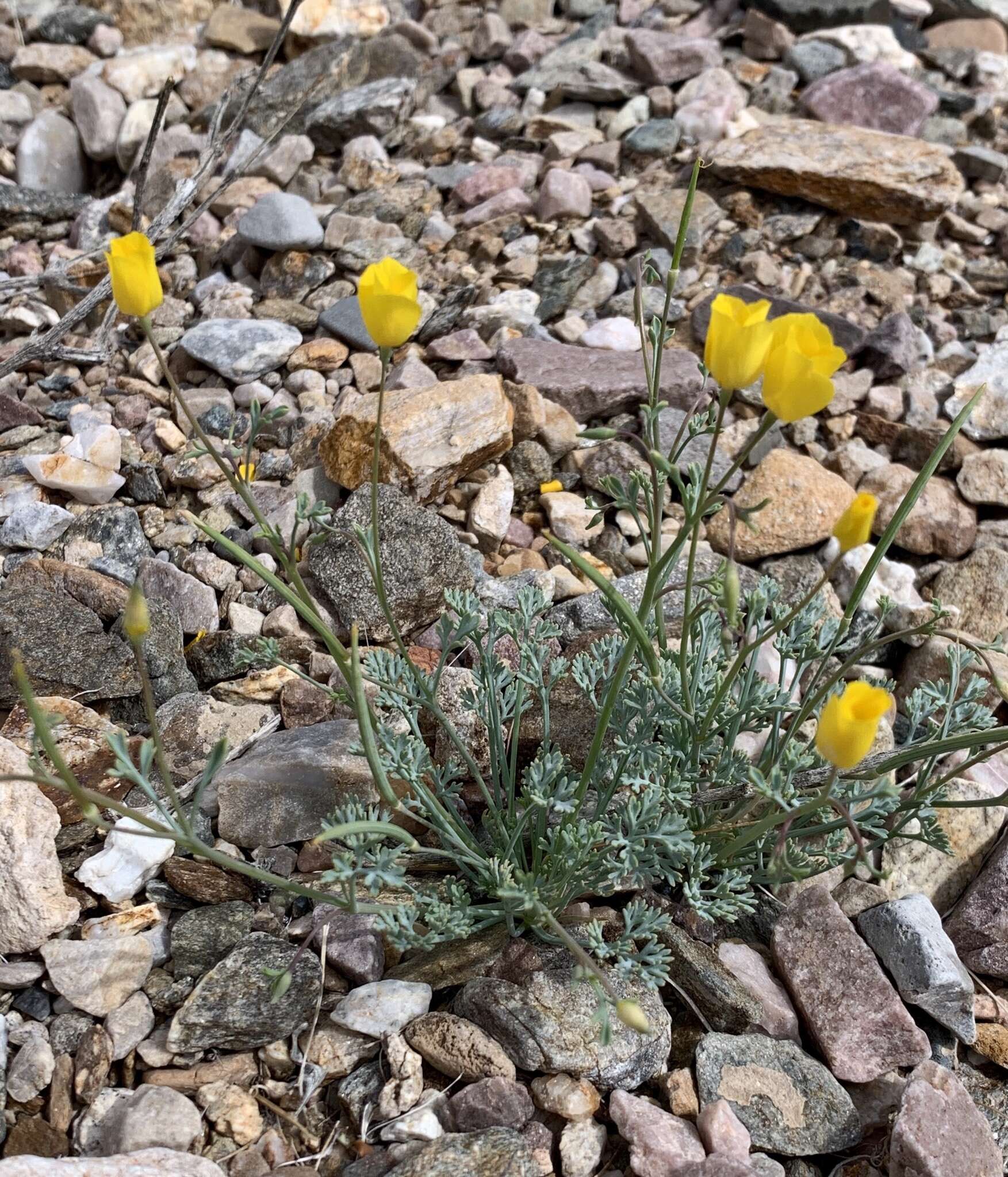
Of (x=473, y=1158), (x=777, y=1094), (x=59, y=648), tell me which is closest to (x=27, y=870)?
(x=59, y=648)

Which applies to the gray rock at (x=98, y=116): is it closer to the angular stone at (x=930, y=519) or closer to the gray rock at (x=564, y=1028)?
the angular stone at (x=930, y=519)

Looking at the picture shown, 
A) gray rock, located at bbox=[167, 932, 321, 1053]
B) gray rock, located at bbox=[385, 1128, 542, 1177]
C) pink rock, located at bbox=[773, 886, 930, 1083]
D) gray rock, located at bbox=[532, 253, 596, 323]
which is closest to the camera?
gray rock, located at bbox=[385, 1128, 542, 1177]

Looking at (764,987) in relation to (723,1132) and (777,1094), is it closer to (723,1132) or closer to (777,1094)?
(777,1094)

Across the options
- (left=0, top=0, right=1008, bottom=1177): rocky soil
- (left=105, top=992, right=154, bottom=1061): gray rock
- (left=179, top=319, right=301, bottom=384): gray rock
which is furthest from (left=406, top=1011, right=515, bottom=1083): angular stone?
(left=179, top=319, right=301, bottom=384): gray rock

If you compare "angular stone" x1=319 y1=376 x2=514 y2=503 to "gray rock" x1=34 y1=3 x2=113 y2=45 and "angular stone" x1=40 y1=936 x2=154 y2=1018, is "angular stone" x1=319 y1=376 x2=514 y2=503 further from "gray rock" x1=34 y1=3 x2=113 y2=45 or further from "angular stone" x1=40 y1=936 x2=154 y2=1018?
"gray rock" x1=34 y1=3 x2=113 y2=45

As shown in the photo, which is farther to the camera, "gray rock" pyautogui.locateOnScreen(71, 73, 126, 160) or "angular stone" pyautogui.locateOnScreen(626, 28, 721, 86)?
"angular stone" pyautogui.locateOnScreen(626, 28, 721, 86)

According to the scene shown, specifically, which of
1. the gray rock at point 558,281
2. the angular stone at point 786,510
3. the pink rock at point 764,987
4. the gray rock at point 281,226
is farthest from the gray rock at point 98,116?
the pink rock at point 764,987
